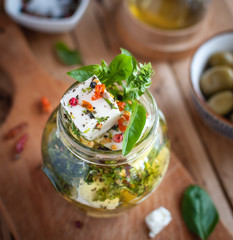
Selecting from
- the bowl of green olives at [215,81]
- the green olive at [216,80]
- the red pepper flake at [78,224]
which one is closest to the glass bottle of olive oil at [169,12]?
the bowl of green olives at [215,81]

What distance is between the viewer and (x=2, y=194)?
1097 millimetres

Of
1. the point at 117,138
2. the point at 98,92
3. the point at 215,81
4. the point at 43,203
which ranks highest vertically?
the point at 98,92

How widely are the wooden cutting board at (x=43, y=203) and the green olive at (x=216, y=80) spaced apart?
36cm

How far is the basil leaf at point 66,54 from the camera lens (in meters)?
1.50

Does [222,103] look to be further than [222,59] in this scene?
No

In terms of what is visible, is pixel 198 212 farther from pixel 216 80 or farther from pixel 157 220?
pixel 216 80

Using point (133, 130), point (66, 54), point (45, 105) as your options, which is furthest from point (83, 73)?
point (66, 54)

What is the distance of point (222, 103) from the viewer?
1.30 m

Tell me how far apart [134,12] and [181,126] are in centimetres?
61

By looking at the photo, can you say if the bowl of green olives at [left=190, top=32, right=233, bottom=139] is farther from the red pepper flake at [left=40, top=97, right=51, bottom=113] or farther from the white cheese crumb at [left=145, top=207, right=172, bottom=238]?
the red pepper flake at [left=40, top=97, right=51, bottom=113]

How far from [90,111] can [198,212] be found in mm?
589

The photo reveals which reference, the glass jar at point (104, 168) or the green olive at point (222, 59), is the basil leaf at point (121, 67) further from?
the green olive at point (222, 59)

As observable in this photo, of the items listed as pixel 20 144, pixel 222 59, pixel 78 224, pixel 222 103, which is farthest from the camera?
pixel 222 59

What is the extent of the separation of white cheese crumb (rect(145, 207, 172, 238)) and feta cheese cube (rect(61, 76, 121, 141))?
44cm
